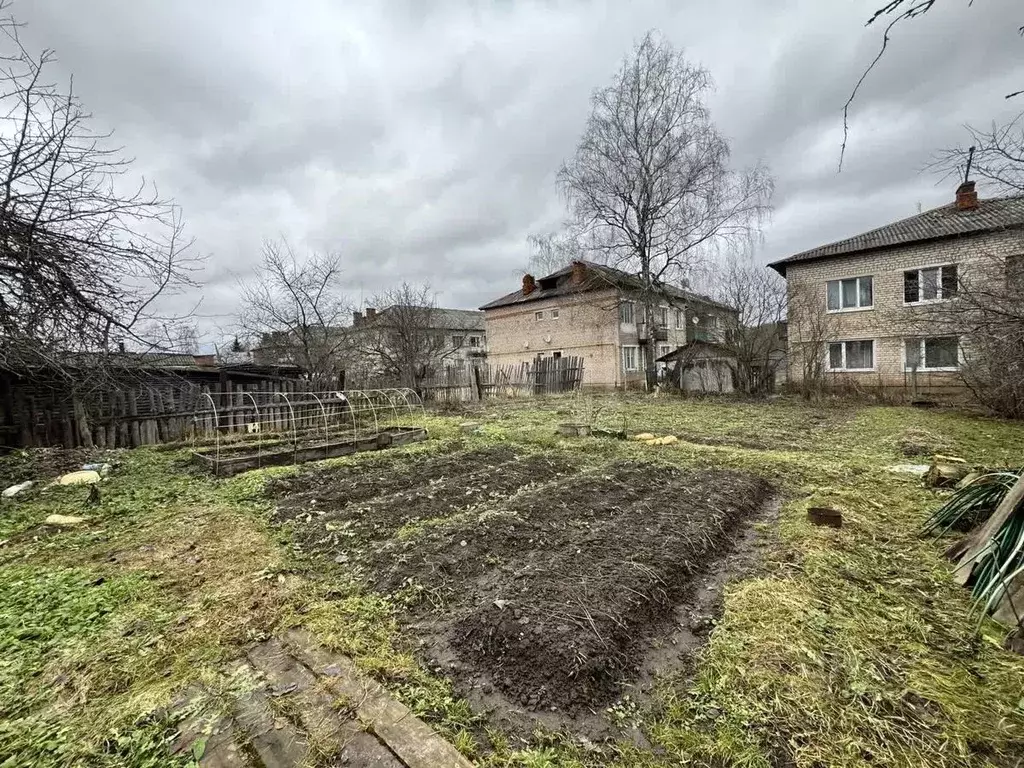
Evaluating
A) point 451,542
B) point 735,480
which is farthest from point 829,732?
point 735,480

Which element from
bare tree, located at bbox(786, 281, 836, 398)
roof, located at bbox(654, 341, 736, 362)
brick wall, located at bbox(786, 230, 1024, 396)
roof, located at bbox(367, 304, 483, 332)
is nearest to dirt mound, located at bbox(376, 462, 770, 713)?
bare tree, located at bbox(786, 281, 836, 398)

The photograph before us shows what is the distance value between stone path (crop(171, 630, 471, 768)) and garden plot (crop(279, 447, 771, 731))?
38 centimetres

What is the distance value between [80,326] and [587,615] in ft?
21.0

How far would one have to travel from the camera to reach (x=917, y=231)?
52.6ft

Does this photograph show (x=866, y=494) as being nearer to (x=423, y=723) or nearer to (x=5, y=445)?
(x=423, y=723)

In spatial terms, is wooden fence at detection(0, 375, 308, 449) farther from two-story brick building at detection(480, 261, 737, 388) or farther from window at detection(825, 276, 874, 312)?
window at detection(825, 276, 874, 312)

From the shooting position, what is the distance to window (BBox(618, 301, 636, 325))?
25.3m

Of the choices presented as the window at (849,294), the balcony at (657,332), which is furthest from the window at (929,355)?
the balcony at (657,332)

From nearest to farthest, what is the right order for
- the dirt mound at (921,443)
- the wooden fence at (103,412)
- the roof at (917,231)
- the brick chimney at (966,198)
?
the dirt mound at (921,443) → the wooden fence at (103,412) → the roof at (917,231) → the brick chimney at (966,198)

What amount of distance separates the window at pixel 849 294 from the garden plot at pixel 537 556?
618 inches

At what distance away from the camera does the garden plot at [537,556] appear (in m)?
2.37

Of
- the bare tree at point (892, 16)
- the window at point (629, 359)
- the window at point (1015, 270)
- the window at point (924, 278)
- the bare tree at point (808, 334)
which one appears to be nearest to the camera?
the bare tree at point (892, 16)

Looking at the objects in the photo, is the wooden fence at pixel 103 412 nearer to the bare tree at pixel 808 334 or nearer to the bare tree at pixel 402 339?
the bare tree at pixel 402 339

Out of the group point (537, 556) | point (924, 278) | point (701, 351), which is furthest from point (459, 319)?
point (537, 556)
